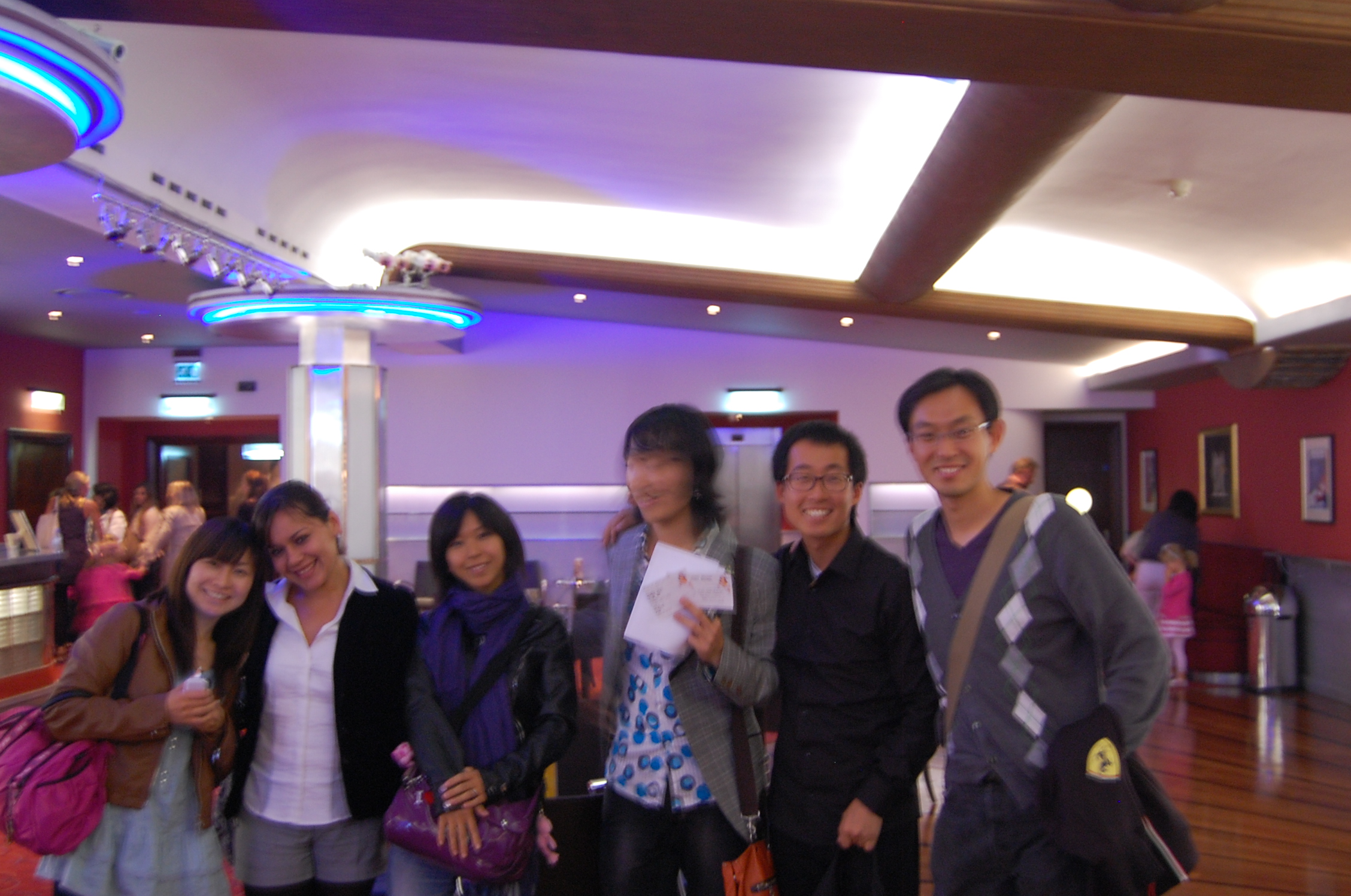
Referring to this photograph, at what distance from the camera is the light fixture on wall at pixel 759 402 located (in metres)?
10.8

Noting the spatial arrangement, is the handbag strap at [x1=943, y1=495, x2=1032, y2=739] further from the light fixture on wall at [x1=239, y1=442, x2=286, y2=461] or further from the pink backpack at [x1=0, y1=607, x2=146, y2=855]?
the light fixture on wall at [x1=239, y1=442, x2=286, y2=461]

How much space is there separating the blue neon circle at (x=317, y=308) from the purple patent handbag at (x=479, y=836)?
4.73 m

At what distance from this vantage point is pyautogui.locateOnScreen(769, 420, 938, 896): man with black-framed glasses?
87.3 inches

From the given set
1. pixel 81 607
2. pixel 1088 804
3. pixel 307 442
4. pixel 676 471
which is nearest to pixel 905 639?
pixel 1088 804

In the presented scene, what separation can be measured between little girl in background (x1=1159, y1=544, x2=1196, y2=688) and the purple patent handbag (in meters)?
7.64

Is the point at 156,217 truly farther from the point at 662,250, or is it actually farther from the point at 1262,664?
the point at 1262,664

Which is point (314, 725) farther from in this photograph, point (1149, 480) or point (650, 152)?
point (1149, 480)

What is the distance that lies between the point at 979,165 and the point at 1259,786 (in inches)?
155

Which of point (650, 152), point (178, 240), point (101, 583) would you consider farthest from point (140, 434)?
point (650, 152)

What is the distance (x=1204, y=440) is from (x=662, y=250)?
19.3 ft

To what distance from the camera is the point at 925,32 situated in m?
2.81

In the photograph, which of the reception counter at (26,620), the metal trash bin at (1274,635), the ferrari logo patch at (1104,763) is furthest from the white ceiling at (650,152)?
the ferrari logo patch at (1104,763)

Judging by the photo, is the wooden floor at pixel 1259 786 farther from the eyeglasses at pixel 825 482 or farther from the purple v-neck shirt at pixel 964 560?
the eyeglasses at pixel 825 482

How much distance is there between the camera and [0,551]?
27.5ft
